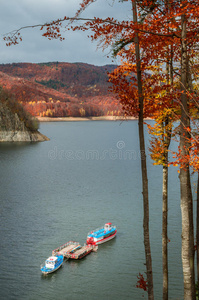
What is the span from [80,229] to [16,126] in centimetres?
12900

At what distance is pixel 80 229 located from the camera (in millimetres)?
48875

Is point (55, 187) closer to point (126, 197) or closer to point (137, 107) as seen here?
point (126, 197)

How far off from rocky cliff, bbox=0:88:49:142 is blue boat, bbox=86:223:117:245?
129 metres

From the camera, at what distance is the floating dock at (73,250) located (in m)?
40.3

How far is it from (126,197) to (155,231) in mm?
19846

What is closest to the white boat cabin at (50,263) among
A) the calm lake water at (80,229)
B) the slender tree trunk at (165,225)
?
the calm lake water at (80,229)

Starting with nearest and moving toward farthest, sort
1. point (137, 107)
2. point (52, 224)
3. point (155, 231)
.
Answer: point (137, 107)
point (155, 231)
point (52, 224)

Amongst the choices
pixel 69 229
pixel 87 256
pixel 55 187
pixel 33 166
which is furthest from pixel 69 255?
pixel 33 166

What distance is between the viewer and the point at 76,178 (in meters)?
86.9

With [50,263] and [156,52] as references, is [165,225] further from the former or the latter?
[50,263]

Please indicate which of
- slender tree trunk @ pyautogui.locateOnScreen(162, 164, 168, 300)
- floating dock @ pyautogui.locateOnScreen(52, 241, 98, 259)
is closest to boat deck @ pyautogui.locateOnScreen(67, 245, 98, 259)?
floating dock @ pyautogui.locateOnScreen(52, 241, 98, 259)

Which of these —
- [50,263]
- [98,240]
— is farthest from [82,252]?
[50,263]

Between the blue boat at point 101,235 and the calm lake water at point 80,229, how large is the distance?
81 centimetres

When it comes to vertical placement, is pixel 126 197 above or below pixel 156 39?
below
